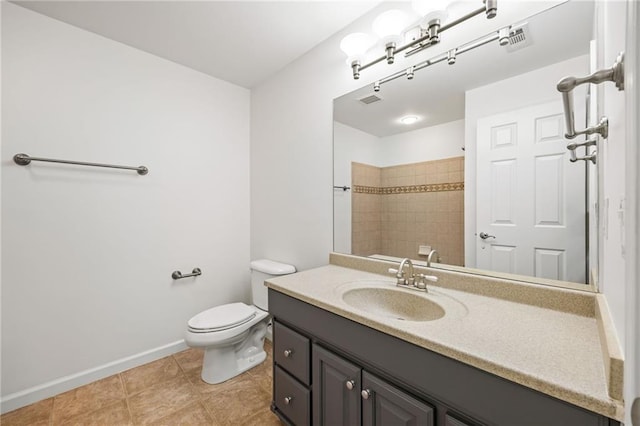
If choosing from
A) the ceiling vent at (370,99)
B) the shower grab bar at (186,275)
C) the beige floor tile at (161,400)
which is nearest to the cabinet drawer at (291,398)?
the beige floor tile at (161,400)

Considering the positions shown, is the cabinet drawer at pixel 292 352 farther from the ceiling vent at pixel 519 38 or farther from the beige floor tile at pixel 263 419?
the ceiling vent at pixel 519 38

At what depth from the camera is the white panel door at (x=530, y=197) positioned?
0.98 meters

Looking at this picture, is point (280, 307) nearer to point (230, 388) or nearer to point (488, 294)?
point (230, 388)

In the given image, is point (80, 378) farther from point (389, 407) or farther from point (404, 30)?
point (404, 30)

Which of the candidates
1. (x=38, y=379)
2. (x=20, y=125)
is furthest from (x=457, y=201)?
Answer: (x=38, y=379)

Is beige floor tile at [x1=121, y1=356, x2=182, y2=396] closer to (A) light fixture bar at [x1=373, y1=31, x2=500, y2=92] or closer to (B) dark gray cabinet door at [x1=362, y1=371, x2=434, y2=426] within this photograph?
(B) dark gray cabinet door at [x1=362, y1=371, x2=434, y2=426]

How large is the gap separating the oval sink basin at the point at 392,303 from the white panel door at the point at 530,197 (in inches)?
12.9

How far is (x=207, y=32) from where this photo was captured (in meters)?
1.78

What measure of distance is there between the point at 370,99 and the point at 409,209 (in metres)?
0.71

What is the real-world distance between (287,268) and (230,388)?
2.78 feet

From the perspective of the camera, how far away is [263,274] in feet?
6.98

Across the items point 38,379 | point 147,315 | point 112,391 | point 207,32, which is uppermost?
point 207,32

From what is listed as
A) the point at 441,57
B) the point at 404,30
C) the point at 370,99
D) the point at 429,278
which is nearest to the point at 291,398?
the point at 429,278

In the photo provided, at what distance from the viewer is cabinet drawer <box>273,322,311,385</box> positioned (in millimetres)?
1195
